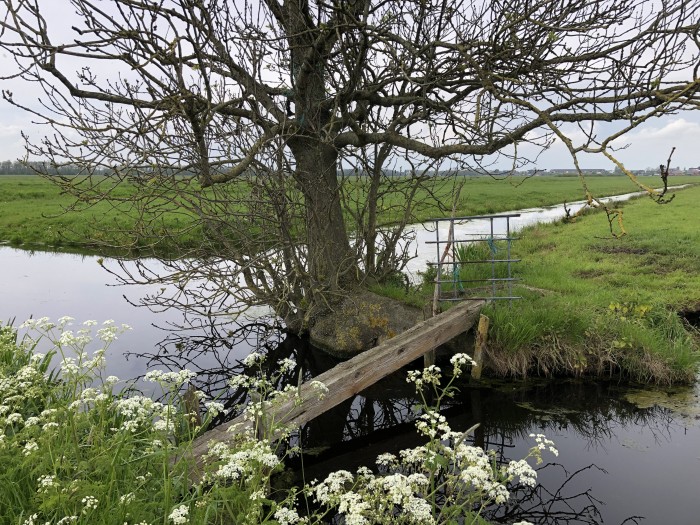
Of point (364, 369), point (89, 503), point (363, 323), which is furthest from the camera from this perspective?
point (363, 323)

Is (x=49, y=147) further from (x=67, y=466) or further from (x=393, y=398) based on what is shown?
(x=393, y=398)

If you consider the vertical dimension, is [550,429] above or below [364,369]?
below

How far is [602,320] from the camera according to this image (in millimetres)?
8695

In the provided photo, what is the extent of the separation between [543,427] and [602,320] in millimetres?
2772

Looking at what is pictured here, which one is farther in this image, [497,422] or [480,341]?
[480,341]

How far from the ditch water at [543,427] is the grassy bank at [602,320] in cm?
36

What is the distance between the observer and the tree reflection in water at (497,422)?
5.40 m

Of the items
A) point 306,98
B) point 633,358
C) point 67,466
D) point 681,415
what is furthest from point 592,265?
point 67,466

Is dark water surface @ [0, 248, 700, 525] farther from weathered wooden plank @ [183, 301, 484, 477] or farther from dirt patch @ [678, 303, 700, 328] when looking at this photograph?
dirt patch @ [678, 303, 700, 328]

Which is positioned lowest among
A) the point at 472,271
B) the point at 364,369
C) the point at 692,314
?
the point at 692,314


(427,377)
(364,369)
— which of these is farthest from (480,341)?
(427,377)

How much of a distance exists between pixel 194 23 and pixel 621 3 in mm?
6213

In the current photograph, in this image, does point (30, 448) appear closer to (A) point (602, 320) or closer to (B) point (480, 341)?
(B) point (480, 341)

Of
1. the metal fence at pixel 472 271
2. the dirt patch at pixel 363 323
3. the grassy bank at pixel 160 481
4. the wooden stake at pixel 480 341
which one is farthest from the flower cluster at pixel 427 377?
the dirt patch at pixel 363 323
